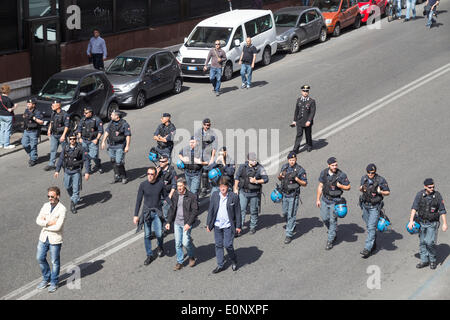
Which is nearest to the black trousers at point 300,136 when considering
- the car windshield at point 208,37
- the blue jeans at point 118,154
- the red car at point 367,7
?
the blue jeans at point 118,154

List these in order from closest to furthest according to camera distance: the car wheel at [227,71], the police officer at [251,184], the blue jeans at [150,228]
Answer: the blue jeans at [150,228]
the police officer at [251,184]
the car wheel at [227,71]

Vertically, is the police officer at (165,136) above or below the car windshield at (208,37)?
below

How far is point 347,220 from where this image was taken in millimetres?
14797

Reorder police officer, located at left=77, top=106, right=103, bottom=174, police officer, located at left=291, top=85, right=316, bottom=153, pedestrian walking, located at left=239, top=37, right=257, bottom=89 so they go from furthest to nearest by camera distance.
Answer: pedestrian walking, located at left=239, top=37, right=257, bottom=89 < police officer, located at left=291, top=85, right=316, bottom=153 < police officer, located at left=77, top=106, right=103, bottom=174

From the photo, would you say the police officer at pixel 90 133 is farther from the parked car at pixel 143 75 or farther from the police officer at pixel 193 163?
the parked car at pixel 143 75

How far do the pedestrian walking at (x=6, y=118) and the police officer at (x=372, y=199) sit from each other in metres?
10.3

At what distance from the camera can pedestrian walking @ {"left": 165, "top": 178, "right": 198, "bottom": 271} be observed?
1257 centimetres

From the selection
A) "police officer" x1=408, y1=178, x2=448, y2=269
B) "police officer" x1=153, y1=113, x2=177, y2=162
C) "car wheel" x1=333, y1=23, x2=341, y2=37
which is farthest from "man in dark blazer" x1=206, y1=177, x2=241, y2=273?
"car wheel" x1=333, y1=23, x2=341, y2=37

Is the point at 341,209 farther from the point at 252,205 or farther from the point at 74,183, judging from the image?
the point at 74,183

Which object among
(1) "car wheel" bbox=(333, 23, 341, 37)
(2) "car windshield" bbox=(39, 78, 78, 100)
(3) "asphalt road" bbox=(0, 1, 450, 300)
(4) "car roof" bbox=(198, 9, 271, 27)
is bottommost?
(3) "asphalt road" bbox=(0, 1, 450, 300)

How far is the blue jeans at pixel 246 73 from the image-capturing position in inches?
967

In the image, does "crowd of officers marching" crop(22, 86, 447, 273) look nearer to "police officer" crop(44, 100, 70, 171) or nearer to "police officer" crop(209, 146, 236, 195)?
"police officer" crop(209, 146, 236, 195)

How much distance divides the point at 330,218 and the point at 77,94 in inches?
392
